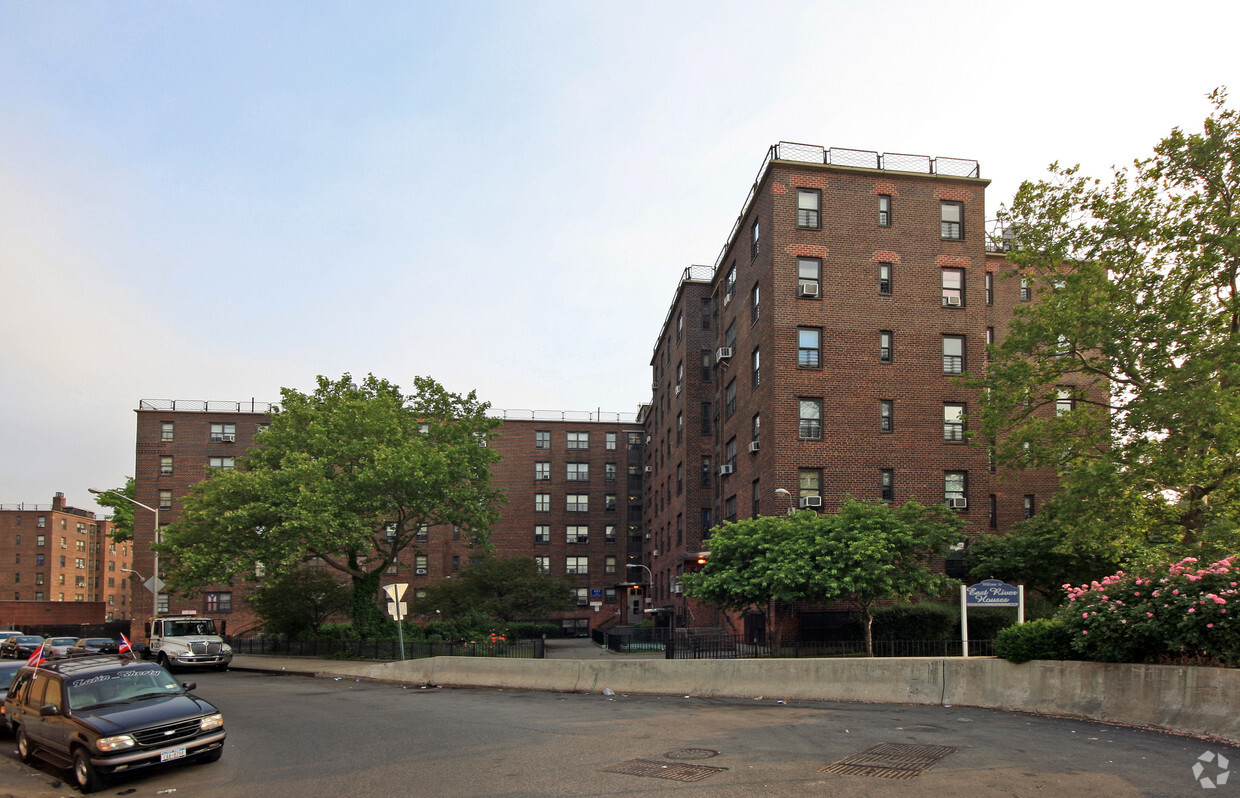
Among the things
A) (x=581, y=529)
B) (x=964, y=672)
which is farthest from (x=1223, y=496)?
(x=581, y=529)

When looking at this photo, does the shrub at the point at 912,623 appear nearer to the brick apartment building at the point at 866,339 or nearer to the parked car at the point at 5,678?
the brick apartment building at the point at 866,339

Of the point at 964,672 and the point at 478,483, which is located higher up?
the point at 478,483

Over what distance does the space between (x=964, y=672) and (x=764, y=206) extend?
2380 cm

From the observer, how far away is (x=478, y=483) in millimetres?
41969

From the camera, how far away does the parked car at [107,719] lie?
1205 cm

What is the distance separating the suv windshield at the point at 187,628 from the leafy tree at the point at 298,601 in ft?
16.7

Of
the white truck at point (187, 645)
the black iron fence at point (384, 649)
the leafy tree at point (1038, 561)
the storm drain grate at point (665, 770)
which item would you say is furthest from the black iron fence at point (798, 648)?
the white truck at point (187, 645)

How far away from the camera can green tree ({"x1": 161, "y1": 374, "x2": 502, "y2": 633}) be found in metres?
36.3

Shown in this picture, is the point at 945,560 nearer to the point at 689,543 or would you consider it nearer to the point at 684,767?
the point at 689,543

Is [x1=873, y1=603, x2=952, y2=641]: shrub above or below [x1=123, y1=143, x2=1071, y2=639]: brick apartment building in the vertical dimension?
below

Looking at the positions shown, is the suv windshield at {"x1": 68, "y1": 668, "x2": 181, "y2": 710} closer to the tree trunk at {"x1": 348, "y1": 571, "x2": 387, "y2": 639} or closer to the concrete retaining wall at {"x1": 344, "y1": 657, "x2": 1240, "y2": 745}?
the concrete retaining wall at {"x1": 344, "y1": 657, "x2": 1240, "y2": 745}

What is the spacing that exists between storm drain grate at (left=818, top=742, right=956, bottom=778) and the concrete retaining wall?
393cm

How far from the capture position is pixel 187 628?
3662 cm

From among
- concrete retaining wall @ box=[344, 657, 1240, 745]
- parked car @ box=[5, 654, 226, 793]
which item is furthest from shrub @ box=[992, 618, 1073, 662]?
parked car @ box=[5, 654, 226, 793]
